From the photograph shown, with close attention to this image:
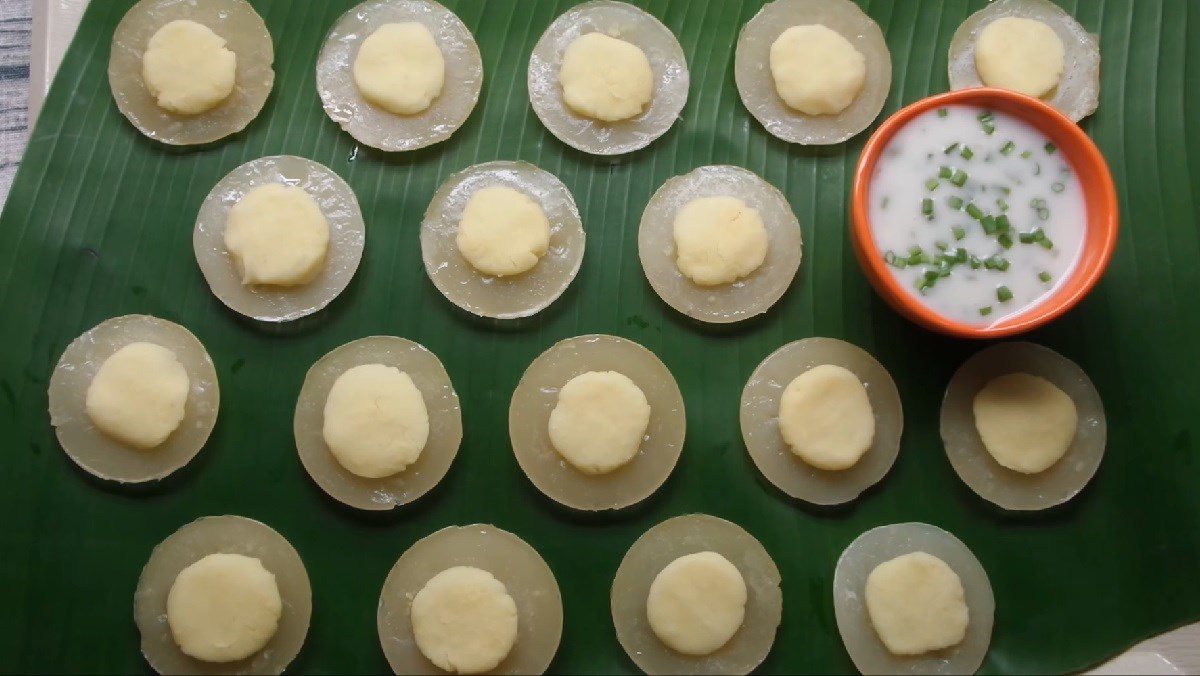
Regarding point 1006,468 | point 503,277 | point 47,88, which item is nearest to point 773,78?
point 503,277

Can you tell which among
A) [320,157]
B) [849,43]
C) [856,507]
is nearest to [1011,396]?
[856,507]

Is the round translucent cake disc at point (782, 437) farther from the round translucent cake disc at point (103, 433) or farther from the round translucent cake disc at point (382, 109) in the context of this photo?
the round translucent cake disc at point (103, 433)

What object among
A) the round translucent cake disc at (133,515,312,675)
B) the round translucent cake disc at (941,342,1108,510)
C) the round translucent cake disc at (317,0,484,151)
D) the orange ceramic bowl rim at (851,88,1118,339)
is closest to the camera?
the orange ceramic bowl rim at (851,88,1118,339)

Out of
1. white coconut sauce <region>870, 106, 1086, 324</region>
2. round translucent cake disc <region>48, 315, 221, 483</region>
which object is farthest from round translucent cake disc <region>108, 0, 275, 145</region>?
white coconut sauce <region>870, 106, 1086, 324</region>

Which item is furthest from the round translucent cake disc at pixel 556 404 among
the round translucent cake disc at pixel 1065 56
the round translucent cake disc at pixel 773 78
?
the round translucent cake disc at pixel 1065 56

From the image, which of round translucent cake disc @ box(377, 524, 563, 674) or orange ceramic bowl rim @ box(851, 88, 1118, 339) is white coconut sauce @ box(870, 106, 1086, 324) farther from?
round translucent cake disc @ box(377, 524, 563, 674)

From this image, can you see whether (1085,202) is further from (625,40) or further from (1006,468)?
(625,40)
